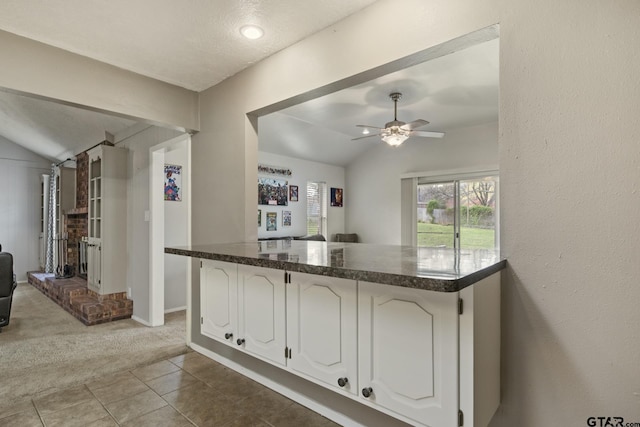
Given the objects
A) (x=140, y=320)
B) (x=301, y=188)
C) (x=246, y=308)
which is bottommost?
(x=140, y=320)

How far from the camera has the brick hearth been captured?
12.3ft

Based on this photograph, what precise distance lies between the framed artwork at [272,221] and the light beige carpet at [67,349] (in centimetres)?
215

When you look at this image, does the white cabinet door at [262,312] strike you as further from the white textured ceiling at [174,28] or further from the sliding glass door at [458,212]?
the sliding glass door at [458,212]

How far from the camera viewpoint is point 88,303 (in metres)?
3.91

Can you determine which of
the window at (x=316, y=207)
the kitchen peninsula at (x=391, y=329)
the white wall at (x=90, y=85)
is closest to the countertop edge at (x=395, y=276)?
the kitchen peninsula at (x=391, y=329)

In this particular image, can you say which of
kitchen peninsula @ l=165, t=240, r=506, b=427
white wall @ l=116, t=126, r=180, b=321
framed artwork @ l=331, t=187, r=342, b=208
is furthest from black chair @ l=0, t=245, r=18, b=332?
framed artwork @ l=331, t=187, r=342, b=208

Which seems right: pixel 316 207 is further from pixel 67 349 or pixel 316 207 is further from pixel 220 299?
pixel 220 299

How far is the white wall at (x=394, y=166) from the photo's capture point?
527cm

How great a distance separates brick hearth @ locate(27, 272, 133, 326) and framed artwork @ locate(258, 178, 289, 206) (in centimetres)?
253

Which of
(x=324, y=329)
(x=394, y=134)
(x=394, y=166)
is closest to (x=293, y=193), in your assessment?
(x=394, y=166)

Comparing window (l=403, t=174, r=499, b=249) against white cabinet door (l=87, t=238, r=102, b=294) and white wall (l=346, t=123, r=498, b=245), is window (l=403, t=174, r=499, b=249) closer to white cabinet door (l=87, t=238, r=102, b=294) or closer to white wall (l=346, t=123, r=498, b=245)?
white wall (l=346, t=123, r=498, b=245)

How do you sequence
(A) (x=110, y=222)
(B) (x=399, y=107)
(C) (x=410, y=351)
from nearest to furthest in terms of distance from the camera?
1. (C) (x=410, y=351)
2. (A) (x=110, y=222)
3. (B) (x=399, y=107)

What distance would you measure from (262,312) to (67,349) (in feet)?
8.05

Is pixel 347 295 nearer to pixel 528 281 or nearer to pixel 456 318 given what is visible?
pixel 456 318
